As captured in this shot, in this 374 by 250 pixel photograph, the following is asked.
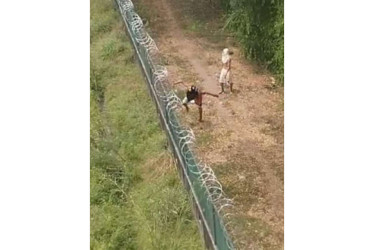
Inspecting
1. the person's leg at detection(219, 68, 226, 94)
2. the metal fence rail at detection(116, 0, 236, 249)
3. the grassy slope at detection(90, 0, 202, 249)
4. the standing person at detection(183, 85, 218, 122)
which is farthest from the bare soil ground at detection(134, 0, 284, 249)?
the grassy slope at detection(90, 0, 202, 249)

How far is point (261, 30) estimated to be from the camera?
1292 centimetres

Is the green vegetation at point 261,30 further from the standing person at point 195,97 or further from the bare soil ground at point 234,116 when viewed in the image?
the standing person at point 195,97

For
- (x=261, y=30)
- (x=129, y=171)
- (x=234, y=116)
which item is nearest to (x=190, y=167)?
(x=129, y=171)

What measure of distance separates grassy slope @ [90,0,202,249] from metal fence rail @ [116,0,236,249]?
0.27 m

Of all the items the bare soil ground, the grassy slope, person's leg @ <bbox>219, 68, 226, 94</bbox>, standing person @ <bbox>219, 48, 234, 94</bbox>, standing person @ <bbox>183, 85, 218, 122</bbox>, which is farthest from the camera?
person's leg @ <bbox>219, 68, 226, 94</bbox>

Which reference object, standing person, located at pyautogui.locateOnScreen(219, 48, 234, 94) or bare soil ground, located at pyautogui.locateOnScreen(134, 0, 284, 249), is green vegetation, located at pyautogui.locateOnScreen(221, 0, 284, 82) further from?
standing person, located at pyautogui.locateOnScreen(219, 48, 234, 94)

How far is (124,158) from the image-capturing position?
10445 millimetres

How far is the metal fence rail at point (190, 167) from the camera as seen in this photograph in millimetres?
7551

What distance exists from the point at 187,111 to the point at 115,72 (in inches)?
101

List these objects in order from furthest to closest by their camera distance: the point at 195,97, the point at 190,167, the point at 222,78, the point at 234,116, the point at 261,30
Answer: the point at 261,30 → the point at 222,78 → the point at 234,116 → the point at 195,97 → the point at 190,167

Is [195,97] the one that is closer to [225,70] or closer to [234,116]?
[234,116]

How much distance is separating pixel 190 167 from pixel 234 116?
9.42 ft

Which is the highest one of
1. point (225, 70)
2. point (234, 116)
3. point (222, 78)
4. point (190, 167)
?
point (190, 167)

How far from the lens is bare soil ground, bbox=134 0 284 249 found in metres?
8.83
